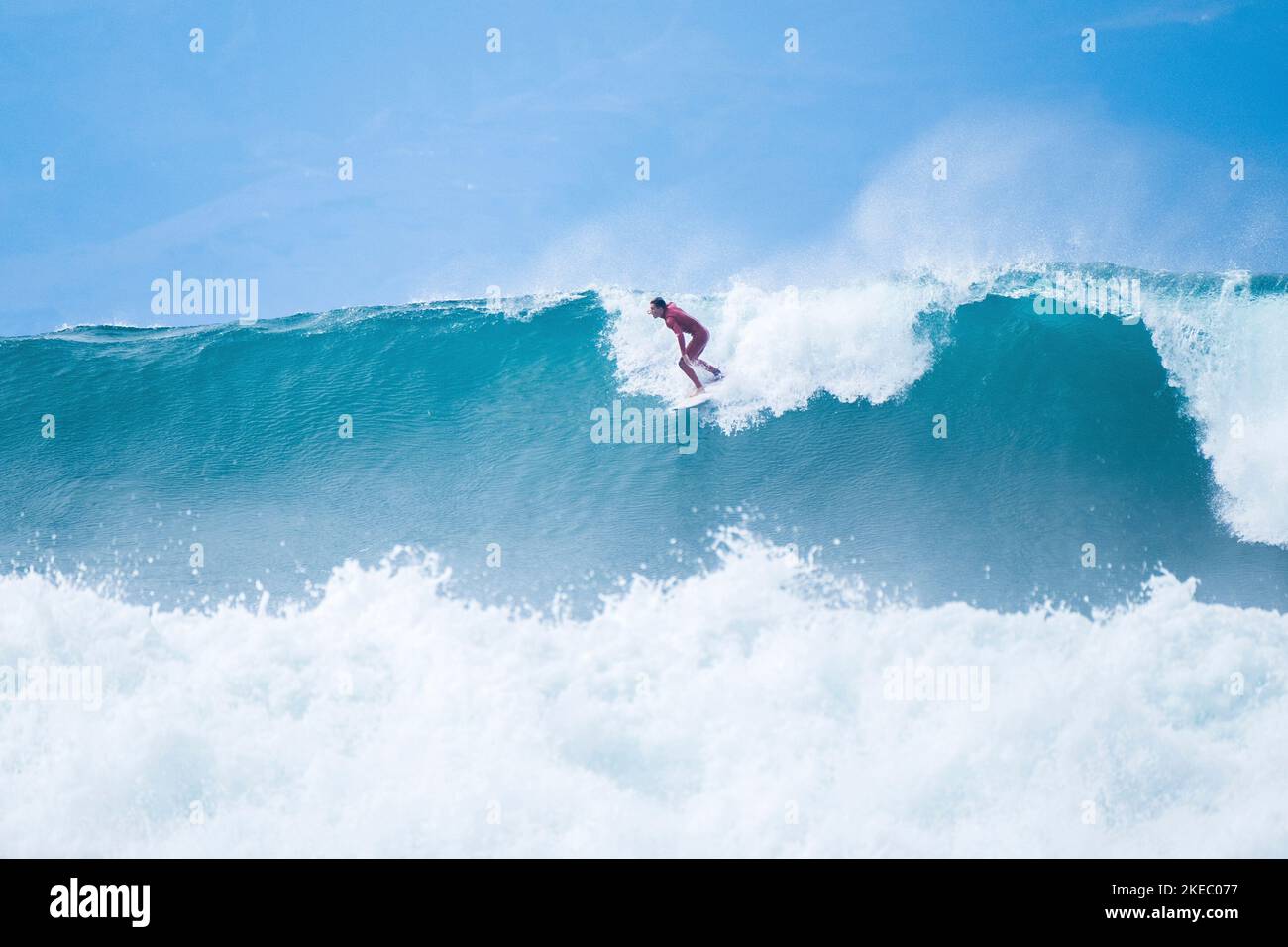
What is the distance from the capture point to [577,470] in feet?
30.0

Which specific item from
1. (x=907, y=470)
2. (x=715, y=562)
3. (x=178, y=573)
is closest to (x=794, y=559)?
(x=715, y=562)

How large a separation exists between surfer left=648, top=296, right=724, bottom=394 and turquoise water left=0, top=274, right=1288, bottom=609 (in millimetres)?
508

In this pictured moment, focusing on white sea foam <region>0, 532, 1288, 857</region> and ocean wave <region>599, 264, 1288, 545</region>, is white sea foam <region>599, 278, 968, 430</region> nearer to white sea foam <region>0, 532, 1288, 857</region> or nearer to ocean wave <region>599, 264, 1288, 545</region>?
ocean wave <region>599, 264, 1288, 545</region>

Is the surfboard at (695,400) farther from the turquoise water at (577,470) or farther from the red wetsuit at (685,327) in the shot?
the red wetsuit at (685,327)

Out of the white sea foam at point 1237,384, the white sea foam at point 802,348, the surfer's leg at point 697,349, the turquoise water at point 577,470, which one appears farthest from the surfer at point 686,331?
the white sea foam at point 1237,384

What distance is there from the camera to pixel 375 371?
10750 millimetres

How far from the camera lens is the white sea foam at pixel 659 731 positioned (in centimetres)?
581

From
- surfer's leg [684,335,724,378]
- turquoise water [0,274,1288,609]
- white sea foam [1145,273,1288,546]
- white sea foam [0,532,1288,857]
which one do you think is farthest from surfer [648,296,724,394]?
white sea foam [1145,273,1288,546]

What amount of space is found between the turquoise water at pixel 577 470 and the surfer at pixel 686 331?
0.51 metres

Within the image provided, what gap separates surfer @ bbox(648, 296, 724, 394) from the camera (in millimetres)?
8648

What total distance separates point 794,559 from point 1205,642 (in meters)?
2.98

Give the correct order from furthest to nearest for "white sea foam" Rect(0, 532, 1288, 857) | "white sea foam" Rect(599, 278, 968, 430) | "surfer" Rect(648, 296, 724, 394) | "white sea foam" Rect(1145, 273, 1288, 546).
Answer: "white sea foam" Rect(599, 278, 968, 430)
"surfer" Rect(648, 296, 724, 394)
"white sea foam" Rect(1145, 273, 1288, 546)
"white sea foam" Rect(0, 532, 1288, 857)

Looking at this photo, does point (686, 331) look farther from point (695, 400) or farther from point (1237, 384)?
point (1237, 384)

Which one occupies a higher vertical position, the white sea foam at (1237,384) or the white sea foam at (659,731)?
the white sea foam at (1237,384)
